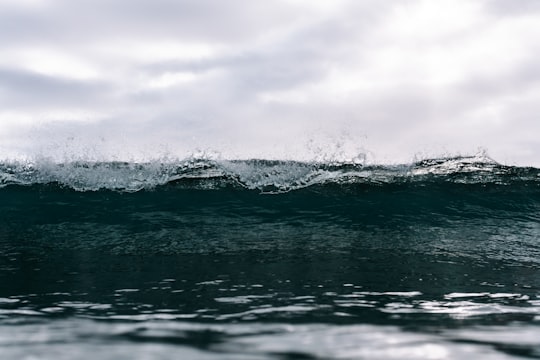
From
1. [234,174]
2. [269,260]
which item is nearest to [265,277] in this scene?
[269,260]

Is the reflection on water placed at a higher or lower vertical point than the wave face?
lower

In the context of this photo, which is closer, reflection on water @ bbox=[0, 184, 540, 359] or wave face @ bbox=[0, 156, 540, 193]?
reflection on water @ bbox=[0, 184, 540, 359]

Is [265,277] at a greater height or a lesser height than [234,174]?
lesser

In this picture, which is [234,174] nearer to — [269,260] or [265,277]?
[269,260]

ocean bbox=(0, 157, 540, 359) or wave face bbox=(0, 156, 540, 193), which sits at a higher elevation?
wave face bbox=(0, 156, 540, 193)

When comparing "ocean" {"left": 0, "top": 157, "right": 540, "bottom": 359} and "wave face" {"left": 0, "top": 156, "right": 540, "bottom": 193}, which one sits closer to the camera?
"ocean" {"left": 0, "top": 157, "right": 540, "bottom": 359}

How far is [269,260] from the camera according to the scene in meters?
5.50

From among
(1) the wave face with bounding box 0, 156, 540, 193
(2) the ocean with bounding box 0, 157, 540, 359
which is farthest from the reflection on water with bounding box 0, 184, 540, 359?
(1) the wave face with bounding box 0, 156, 540, 193

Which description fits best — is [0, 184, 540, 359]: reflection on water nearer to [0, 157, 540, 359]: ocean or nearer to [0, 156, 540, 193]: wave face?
[0, 157, 540, 359]: ocean

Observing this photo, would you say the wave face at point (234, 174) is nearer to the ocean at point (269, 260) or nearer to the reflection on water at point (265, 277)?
the ocean at point (269, 260)

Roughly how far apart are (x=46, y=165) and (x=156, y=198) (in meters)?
2.88

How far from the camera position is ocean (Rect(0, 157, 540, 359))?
229cm

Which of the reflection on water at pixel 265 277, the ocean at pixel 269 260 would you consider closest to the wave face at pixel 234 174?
the ocean at pixel 269 260

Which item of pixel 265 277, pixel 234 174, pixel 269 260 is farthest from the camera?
pixel 234 174
